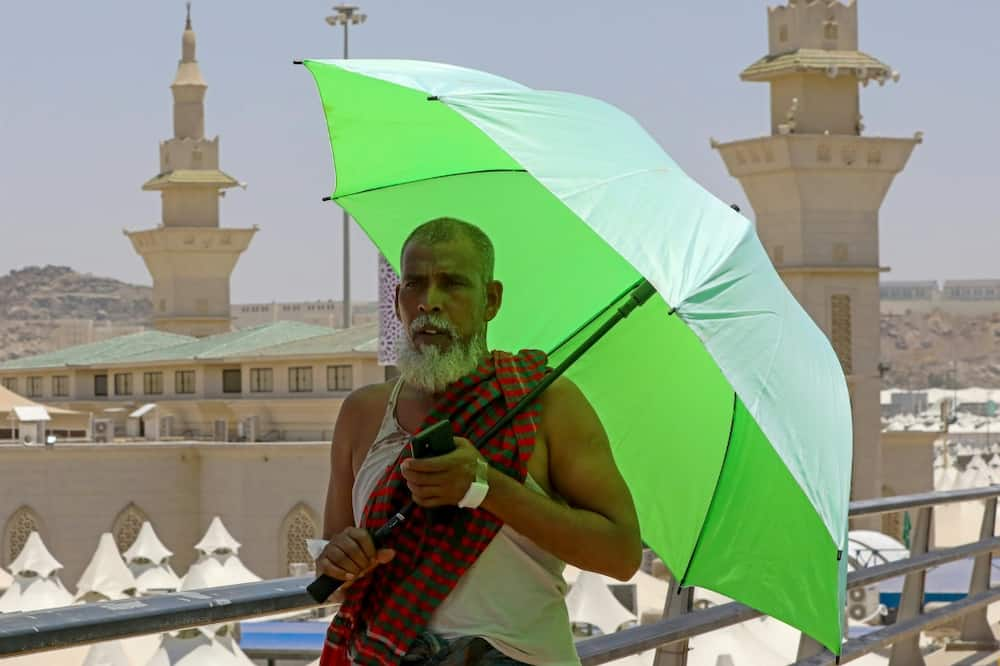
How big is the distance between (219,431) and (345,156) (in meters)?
38.9

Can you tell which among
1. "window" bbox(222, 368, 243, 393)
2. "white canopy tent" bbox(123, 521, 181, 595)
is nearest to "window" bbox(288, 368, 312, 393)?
"window" bbox(222, 368, 243, 393)

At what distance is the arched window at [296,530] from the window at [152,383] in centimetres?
955

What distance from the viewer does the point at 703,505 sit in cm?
303

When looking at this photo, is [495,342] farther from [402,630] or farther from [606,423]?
[402,630]

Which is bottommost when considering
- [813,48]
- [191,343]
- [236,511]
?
[236,511]

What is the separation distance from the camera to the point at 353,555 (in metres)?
2.42

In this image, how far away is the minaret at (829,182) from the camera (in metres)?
48.5

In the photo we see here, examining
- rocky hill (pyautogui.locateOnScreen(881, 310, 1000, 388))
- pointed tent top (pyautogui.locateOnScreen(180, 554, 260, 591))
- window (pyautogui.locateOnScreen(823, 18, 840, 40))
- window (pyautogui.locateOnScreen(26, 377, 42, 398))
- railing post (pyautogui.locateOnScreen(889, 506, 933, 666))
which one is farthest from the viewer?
rocky hill (pyautogui.locateOnScreen(881, 310, 1000, 388))

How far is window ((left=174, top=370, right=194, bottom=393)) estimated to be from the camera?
45.4 meters

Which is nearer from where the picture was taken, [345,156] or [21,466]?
[345,156]

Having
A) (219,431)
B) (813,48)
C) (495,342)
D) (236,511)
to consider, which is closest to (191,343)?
(219,431)

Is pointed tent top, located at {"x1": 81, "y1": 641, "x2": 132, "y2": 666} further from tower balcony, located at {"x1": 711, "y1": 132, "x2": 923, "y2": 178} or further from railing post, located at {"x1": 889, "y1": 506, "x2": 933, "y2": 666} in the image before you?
tower balcony, located at {"x1": 711, "y1": 132, "x2": 923, "y2": 178}

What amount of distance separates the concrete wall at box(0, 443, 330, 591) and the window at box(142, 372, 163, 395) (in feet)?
23.4

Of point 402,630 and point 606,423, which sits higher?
point 606,423
